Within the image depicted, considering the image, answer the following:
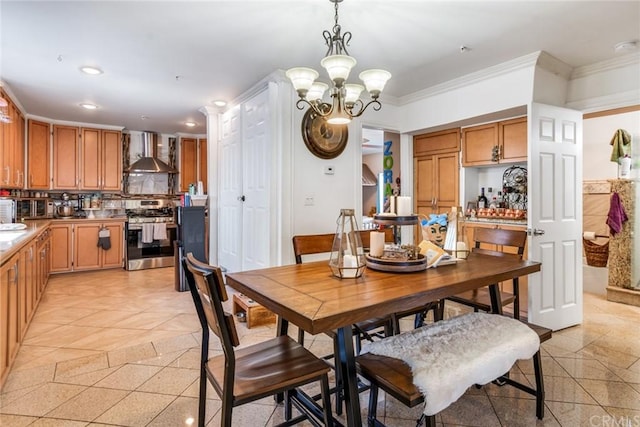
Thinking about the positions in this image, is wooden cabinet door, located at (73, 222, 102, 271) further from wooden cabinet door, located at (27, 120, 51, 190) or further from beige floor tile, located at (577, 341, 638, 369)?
beige floor tile, located at (577, 341, 638, 369)

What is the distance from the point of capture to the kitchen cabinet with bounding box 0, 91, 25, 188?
12.6 feet

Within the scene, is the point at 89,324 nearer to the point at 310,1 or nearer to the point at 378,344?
the point at 378,344

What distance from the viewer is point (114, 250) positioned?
5707 mm

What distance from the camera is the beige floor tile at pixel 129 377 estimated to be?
2.23m

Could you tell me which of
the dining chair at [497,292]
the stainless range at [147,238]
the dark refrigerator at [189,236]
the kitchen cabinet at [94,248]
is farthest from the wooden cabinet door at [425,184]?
the kitchen cabinet at [94,248]

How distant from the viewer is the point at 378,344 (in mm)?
1695

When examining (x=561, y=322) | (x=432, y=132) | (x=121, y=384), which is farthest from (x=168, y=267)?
(x=561, y=322)

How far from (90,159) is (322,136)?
4.23 meters

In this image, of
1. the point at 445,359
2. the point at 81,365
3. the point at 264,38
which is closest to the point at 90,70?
the point at 264,38

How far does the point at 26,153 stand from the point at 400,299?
19.4 feet

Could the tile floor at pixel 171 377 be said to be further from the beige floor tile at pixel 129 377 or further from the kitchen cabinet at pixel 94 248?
the kitchen cabinet at pixel 94 248

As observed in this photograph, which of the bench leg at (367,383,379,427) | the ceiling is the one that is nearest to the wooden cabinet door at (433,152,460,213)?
the ceiling

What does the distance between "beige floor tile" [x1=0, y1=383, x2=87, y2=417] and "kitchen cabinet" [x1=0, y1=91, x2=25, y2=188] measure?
2.78m

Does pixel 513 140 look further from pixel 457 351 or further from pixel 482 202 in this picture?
pixel 457 351
